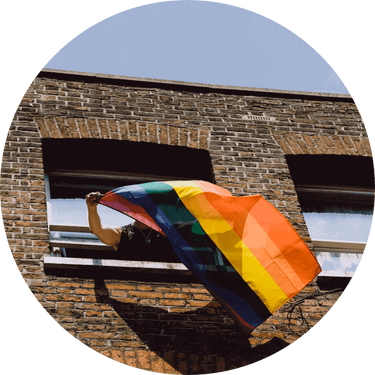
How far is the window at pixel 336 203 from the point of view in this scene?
6.36 meters

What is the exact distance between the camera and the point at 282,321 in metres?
5.29

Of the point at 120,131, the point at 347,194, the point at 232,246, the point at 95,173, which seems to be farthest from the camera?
the point at 347,194

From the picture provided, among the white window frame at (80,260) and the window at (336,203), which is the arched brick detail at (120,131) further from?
the window at (336,203)

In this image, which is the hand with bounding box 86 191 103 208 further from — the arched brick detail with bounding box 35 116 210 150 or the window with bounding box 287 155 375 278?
the window with bounding box 287 155 375 278

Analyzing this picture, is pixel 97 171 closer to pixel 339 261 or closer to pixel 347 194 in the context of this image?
pixel 339 261

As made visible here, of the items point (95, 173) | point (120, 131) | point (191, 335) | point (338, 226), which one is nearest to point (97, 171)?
point (95, 173)

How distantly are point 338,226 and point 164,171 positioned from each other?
7.70 feet

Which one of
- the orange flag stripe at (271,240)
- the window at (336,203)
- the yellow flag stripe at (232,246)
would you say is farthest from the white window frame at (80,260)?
the window at (336,203)

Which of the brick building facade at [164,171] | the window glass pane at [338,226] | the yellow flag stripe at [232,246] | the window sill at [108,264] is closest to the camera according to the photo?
the yellow flag stripe at [232,246]

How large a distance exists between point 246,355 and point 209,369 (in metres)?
0.40

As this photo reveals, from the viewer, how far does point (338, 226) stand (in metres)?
6.68

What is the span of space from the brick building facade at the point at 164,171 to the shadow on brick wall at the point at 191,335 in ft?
0.03

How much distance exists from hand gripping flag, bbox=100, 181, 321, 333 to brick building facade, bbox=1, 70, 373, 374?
500 millimetres

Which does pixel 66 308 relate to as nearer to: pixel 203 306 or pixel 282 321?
pixel 203 306
